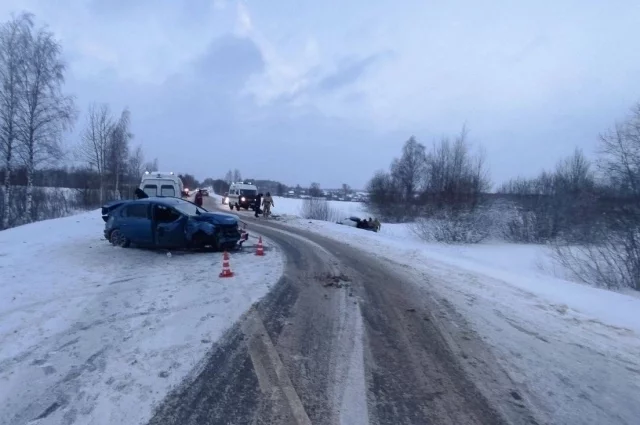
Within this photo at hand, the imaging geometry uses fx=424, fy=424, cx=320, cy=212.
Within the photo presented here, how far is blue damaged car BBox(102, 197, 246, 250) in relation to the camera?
13.3m

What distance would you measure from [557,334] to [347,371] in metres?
3.87

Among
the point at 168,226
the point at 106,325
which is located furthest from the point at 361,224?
the point at 106,325

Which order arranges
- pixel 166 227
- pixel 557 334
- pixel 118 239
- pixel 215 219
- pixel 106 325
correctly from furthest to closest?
1. pixel 118 239
2. pixel 215 219
3. pixel 166 227
4. pixel 557 334
5. pixel 106 325

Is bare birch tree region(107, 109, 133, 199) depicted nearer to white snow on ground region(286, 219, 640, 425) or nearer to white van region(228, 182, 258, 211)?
white van region(228, 182, 258, 211)

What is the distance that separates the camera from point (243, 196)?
124 ft

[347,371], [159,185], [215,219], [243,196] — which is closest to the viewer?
[347,371]

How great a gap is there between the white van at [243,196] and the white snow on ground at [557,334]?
26.6 metres

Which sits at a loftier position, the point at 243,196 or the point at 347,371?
the point at 243,196

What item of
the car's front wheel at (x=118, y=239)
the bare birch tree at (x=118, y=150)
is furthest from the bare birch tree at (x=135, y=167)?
the car's front wheel at (x=118, y=239)

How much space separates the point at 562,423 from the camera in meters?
3.95

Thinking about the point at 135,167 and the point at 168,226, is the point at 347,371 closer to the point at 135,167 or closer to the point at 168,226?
the point at 168,226

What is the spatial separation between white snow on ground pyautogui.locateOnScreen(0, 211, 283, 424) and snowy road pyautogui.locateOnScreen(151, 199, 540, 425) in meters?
0.43

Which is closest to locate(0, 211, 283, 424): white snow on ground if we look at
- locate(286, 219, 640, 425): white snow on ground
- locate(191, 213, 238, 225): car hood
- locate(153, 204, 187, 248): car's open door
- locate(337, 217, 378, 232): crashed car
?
locate(153, 204, 187, 248): car's open door

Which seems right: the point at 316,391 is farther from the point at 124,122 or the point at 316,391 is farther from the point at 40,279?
the point at 124,122
